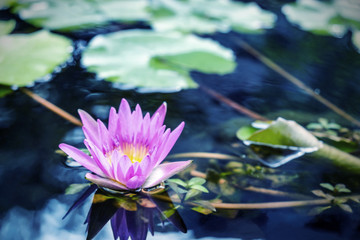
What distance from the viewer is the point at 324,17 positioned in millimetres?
2568

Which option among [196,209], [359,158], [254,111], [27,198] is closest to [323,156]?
[359,158]

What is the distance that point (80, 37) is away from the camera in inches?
82.4

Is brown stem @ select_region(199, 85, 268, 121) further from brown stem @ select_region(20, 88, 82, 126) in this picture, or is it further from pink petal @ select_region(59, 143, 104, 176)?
pink petal @ select_region(59, 143, 104, 176)

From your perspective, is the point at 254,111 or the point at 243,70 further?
the point at 243,70

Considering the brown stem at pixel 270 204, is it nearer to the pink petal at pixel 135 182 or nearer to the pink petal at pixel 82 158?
the pink petal at pixel 135 182

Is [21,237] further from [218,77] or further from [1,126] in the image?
[218,77]

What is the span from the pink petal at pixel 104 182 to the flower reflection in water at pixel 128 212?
4cm

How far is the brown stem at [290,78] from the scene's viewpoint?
62.2 inches

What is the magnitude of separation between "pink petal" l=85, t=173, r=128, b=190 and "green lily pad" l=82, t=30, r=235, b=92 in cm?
72

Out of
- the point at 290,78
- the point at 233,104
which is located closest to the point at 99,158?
the point at 233,104

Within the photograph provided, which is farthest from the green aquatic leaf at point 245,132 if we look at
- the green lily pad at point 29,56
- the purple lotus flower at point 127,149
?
the green lily pad at point 29,56

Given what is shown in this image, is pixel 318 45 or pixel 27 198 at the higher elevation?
pixel 318 45

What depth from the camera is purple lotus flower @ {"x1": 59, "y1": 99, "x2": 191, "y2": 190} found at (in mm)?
902

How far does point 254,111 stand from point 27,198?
3.44ft
